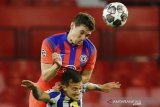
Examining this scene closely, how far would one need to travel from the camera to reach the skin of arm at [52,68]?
17.3ft

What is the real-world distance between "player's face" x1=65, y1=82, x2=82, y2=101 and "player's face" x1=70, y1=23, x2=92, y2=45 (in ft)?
1.36

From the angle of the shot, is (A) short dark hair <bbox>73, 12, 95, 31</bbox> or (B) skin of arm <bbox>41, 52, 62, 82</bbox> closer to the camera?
(B) skin of arm <bbox>41, 52, 62, 82</bbox>

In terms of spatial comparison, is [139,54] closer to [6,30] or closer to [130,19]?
[130,19]

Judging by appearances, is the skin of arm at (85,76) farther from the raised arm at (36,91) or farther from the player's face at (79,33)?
the raised arm at (36,91)

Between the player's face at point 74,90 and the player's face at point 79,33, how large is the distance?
0.42 metres

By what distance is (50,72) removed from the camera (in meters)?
5.51

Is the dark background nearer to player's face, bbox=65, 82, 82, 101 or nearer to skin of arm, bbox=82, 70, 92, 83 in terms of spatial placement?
skin of arm, bbox=82, 70, 92, 83

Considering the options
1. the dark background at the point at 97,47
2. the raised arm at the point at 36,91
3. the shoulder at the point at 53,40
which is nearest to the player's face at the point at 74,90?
the raised arm at the point at 36,91

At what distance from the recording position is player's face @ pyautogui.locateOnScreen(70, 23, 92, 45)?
5.46m

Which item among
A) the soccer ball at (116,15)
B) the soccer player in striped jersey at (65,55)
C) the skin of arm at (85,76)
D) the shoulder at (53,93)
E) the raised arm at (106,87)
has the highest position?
the soccer ball at (116,15)

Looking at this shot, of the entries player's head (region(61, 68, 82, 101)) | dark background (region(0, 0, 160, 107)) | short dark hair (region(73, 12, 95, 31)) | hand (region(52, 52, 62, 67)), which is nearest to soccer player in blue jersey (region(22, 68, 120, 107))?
player's head (region(61, 68, 82, 101))

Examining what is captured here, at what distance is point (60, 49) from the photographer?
577 cm

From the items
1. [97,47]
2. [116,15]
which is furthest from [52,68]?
[97,47]

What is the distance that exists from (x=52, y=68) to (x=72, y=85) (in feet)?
0.85
